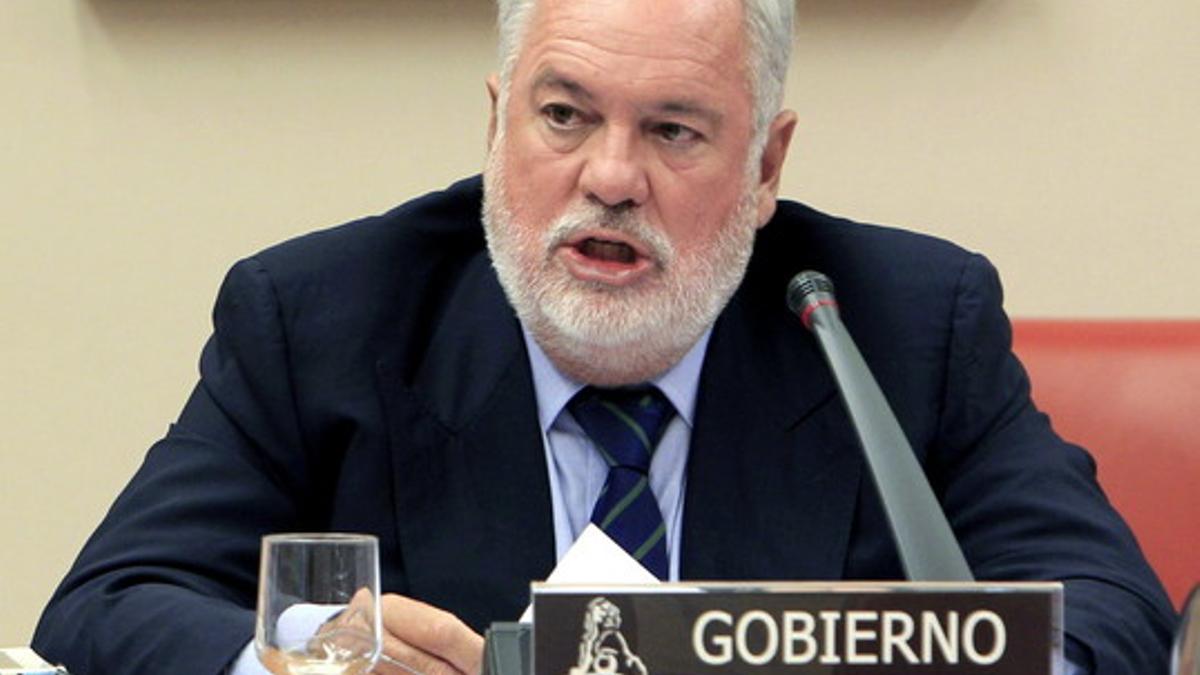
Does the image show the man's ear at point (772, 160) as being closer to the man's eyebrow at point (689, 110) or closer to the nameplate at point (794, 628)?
the man's eyebrow at point (689, 110)

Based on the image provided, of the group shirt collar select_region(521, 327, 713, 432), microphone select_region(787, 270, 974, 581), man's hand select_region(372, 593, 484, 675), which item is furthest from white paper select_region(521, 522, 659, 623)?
shirt collar select_region(521, 327, 713, 432)

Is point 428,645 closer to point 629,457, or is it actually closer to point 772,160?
point 629,457

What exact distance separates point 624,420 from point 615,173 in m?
0.29

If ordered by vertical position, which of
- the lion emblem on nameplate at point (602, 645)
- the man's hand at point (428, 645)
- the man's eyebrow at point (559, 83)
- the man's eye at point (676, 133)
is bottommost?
the man's hand at point (428, 645)

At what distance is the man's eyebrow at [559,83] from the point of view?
212 centimetres

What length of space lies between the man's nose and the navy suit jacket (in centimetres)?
26

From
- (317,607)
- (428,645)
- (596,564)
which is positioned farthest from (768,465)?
(317,607)

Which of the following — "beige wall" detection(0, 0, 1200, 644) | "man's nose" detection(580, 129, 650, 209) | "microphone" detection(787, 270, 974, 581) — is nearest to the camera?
"microphone" detection(787, 270, 974, 581)

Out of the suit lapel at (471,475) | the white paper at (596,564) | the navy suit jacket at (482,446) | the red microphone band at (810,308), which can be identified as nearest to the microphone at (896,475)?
the red microphone band at (810,308)

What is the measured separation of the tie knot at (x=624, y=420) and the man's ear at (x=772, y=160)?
25 centimetres

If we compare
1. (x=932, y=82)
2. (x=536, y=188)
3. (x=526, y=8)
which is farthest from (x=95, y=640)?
(x=932, y=82)

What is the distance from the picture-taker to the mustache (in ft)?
6.87

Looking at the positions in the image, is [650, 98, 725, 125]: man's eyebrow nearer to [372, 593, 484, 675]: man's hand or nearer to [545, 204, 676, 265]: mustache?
[545, 204, 676, 265]: mustache

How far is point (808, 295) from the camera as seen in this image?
1.92 m
